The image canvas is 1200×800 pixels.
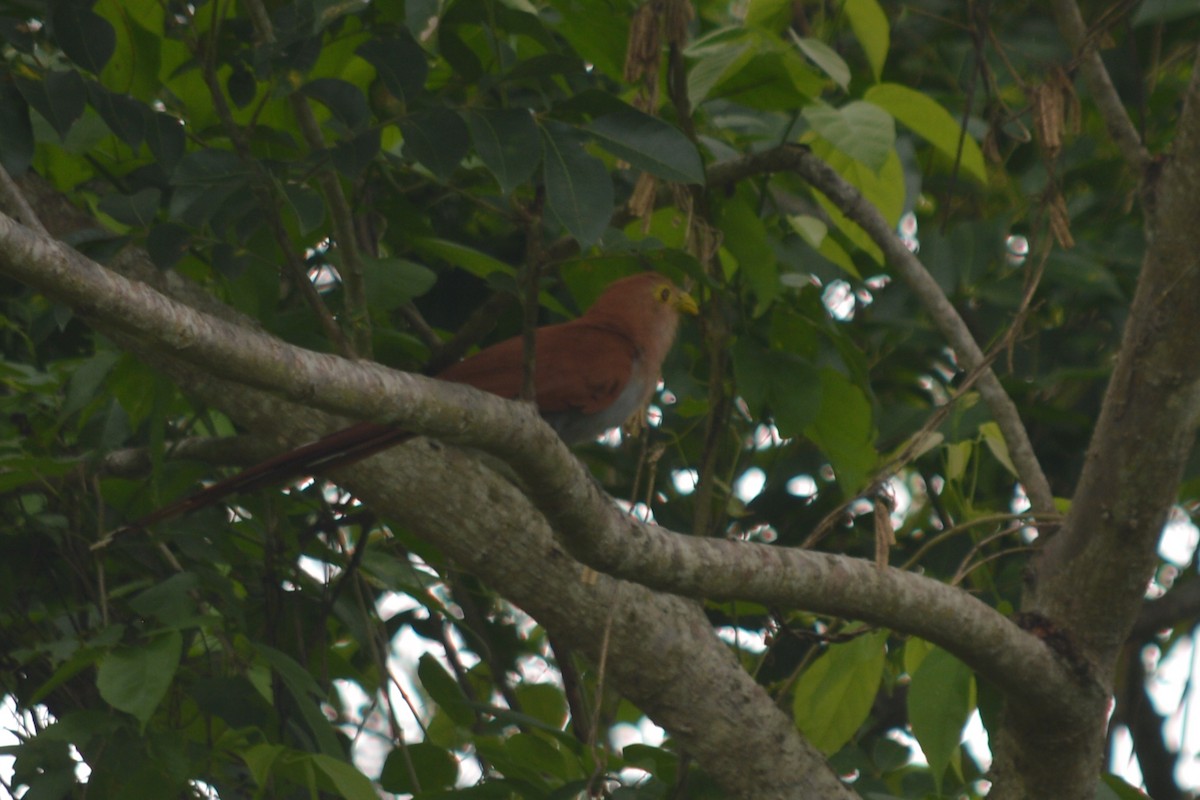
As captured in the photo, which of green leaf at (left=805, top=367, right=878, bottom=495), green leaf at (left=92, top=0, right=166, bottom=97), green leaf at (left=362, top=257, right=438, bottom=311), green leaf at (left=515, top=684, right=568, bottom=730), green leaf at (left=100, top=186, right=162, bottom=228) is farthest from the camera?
green leaf at (left=515, top=684, right=568, bottom=730)

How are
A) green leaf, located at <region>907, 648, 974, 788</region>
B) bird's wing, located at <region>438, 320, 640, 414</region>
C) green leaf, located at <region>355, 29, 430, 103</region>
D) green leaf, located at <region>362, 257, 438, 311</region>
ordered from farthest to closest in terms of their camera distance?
bird's wing, located at <region>438, 320, 640, 414</region> → green leaf, located at <region>362, 257, 438, 311</region> → green leaf, located at <region>907, 648, 974, 788</region> → green leaf, located at <region>355, 29, 430, 103</region>

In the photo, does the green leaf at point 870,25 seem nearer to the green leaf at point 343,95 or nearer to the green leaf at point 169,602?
the green leaf at point 343,95

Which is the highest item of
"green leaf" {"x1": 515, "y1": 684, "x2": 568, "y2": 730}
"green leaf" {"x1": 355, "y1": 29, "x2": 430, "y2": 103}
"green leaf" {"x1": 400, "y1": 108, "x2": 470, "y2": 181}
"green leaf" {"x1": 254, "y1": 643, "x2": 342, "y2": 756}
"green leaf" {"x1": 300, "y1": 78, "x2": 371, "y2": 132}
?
"green leaf" {"x1": 355, "y1": 29, "x2": 430, "y2": 103}

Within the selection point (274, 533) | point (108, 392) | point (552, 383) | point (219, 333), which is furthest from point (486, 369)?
point (219, 333)

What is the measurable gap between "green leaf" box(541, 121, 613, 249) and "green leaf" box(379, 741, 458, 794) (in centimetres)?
119

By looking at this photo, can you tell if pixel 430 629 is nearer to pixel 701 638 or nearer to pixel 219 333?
pixel 701 638

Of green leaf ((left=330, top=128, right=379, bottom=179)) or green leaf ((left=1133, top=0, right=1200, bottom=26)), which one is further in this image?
green leaf ((left=1133, top=0, right=1200, bottom=26))

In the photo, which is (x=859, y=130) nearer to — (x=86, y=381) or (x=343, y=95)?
(x=343, y=95)

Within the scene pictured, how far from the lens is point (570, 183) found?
200 centimetres

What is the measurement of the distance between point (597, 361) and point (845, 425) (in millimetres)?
946

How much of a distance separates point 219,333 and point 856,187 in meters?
1.81

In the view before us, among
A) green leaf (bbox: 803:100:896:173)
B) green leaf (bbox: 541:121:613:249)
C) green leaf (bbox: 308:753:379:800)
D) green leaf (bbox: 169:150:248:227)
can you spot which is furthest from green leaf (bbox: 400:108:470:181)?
green leaf (bbox: 308:753:379:800)

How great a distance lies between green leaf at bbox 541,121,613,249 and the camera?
1.98 meters

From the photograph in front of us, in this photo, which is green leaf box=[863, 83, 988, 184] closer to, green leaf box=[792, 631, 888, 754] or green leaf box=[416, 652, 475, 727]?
green leaf box=[792, 631, 888, 754]
